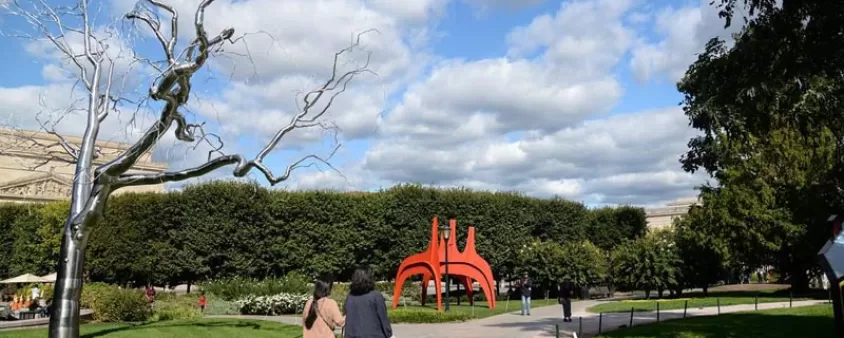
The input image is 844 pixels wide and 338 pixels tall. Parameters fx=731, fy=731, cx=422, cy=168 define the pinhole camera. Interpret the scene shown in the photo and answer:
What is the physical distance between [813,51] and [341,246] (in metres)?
26.9

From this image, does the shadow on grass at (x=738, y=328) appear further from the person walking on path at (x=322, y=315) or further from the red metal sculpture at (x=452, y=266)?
the red metal sculpture at (x=452, y=266)

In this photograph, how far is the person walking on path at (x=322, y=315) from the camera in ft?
26.3

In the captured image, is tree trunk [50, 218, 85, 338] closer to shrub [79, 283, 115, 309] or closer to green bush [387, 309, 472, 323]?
shrub [79, 283, 115, 309]

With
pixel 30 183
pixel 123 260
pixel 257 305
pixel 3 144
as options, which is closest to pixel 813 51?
pixel 3 144

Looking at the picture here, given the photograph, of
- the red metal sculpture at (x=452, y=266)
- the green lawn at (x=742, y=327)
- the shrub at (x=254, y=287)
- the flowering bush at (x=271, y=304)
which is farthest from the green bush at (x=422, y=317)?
the shrub at (x=254, y=287)

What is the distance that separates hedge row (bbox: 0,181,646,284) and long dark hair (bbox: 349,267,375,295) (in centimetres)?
2902

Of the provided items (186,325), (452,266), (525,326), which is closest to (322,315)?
(186,325)

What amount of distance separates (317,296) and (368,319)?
0.94m

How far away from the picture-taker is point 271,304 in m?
27.0

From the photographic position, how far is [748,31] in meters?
14.6

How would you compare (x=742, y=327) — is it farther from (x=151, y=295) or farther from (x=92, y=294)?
(x=151, y=295)

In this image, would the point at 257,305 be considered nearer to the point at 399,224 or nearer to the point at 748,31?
the point at 399,224

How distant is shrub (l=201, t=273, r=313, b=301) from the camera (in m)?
29.3

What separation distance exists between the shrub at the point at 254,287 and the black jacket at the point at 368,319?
71.4ft
